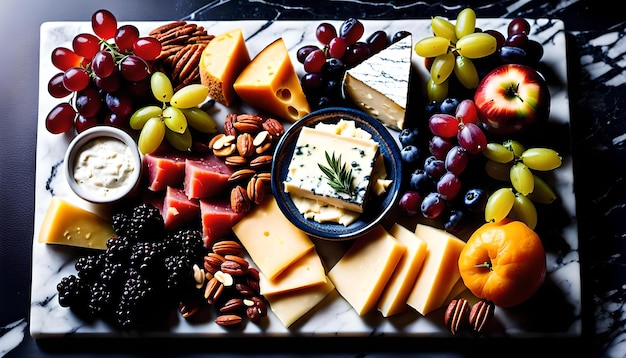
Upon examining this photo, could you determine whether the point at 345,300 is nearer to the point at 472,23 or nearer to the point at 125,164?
the point at 125,164

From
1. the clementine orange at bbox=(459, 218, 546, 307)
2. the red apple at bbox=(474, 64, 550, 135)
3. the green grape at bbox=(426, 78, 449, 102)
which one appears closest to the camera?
the clementine orange at bbox=(459, 218, 546, 307)

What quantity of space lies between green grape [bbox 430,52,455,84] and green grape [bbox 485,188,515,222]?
318mm

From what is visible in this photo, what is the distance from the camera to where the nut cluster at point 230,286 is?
186cm

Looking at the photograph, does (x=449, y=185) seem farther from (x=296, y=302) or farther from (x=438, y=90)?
(x=296, y=302)

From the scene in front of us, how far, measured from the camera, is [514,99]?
1808 mm

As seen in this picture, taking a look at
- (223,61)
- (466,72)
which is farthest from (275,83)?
(466,72)

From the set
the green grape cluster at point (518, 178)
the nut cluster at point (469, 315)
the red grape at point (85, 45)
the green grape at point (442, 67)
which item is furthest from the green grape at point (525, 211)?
the red grape at point (85, 45)

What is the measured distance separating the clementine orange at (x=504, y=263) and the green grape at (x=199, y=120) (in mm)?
712

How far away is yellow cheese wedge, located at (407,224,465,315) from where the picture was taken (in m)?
1.82

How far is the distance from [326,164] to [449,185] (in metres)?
0.30

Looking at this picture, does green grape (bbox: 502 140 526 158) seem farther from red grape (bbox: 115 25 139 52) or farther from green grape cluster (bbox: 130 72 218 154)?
red grape (bbox: 115 25 139 52)

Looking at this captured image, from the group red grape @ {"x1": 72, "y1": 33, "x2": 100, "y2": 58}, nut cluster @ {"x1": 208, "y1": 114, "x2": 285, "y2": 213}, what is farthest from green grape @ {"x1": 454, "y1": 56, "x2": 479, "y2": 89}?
red grape @ {"x1": 72, "y1": 33, "x2": 100, "y2": 58}

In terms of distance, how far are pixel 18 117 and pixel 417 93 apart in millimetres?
1108

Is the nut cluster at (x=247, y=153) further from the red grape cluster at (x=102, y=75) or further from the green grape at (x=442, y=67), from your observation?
the green grape at (x=442, y=67)
